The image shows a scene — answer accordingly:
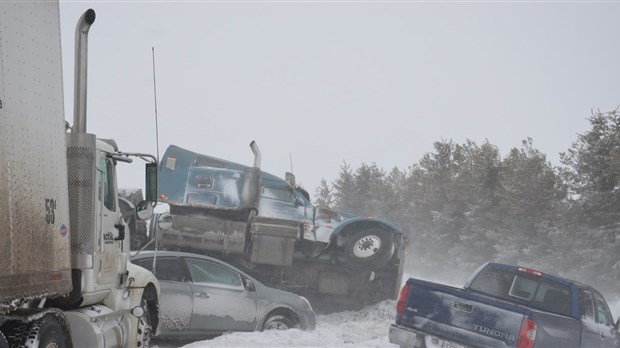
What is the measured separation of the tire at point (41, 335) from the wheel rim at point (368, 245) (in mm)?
10175

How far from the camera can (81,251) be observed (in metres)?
5.98

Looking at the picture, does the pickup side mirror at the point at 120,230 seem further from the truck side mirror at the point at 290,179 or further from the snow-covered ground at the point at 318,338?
the truck side mirror at the point at 290,179

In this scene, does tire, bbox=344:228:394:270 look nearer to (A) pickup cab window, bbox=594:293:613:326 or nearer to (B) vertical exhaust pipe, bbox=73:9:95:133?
(A) pickup cab window, bbox=594:293:613:326

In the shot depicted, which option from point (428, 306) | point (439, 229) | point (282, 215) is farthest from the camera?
point (439, 229)

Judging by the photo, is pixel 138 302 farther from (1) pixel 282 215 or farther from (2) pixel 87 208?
(1) pixel 282 215

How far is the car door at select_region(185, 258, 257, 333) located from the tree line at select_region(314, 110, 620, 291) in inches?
756

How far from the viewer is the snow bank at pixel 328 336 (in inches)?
389

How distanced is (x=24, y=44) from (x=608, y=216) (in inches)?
1044

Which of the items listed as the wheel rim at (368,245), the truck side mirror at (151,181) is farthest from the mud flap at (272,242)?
the truck side mirror at (151,181)

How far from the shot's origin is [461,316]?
8719 millimetres

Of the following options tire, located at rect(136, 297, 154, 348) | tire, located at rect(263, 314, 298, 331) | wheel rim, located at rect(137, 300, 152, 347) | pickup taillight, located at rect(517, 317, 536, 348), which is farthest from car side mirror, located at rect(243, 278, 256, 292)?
pickup taillight, located at rect(517, 317, 536, 348)

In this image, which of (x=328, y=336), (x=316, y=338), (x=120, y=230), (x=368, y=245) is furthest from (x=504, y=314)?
(x=368, y=245)

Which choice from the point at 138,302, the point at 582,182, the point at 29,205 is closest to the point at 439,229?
the point at 582,182

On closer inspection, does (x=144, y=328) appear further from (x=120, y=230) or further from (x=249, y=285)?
(x=249, y=285)
